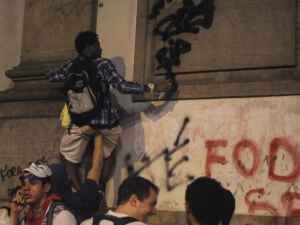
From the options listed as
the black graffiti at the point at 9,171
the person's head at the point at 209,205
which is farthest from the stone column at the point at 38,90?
the person's head at the point at 209,205

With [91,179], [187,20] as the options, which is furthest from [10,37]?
[91,179]

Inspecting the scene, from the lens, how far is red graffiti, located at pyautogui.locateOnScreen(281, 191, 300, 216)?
6.95m

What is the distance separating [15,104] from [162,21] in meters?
2.44

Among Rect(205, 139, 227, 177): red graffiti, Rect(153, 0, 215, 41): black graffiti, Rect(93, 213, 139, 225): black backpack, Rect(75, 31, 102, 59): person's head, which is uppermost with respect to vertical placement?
Rect(153, 0, 215, 41): black graffiti

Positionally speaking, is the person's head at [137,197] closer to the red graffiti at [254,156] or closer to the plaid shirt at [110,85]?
the red graffiti at [254,156]

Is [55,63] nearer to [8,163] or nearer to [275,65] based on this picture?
[8,163]

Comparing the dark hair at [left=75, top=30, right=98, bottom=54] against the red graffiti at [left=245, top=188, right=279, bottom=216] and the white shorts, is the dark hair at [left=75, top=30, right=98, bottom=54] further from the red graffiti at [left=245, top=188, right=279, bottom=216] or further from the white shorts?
the red graffiti at [left=245, top=188, right=279, bottom=216]

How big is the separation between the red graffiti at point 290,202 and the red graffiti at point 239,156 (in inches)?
18.2

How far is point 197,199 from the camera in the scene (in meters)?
4.33

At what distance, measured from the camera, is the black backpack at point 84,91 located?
293 inches

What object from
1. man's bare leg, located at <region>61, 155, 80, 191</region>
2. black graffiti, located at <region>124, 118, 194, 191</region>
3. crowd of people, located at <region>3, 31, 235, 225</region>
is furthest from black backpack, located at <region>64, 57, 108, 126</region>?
black graffiti, located at <region>124, 118, 194, 191</region>

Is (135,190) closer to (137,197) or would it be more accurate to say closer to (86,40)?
(137,197)

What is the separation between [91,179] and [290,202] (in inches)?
85.7

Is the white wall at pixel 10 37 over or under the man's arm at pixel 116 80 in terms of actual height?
over
